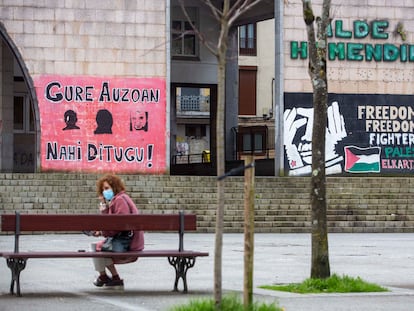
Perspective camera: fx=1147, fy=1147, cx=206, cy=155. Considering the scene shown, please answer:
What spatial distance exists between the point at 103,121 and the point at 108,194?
24.7m

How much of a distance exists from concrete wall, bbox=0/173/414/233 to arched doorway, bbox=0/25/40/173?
12.4 meters

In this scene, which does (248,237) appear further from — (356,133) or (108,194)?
(356,133)

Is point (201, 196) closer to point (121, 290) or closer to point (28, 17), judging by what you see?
point (28, 17)

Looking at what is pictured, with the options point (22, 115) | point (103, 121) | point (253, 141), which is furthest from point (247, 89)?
point (103, 121)

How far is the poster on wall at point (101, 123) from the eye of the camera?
38156mm

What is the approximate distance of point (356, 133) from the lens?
A: 39938mm

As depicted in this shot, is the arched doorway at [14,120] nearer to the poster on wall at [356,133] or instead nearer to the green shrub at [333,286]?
the poster on wall at [356,133]

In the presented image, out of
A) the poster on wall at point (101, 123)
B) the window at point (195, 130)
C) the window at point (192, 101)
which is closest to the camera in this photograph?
the poster on wall at point (101, 123)

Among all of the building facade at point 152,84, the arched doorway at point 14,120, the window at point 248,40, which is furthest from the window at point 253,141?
the window at point 248,40

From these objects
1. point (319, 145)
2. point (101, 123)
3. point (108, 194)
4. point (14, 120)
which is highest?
point (14, 120)

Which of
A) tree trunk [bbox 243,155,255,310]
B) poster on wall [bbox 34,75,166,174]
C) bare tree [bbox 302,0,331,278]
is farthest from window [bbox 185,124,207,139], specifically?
tree trunk [bbox 243,155,255,310]

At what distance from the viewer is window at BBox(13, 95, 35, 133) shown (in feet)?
169

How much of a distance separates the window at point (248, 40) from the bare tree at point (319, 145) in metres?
54.1

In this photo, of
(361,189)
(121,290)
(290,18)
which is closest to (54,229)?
(121,290)
